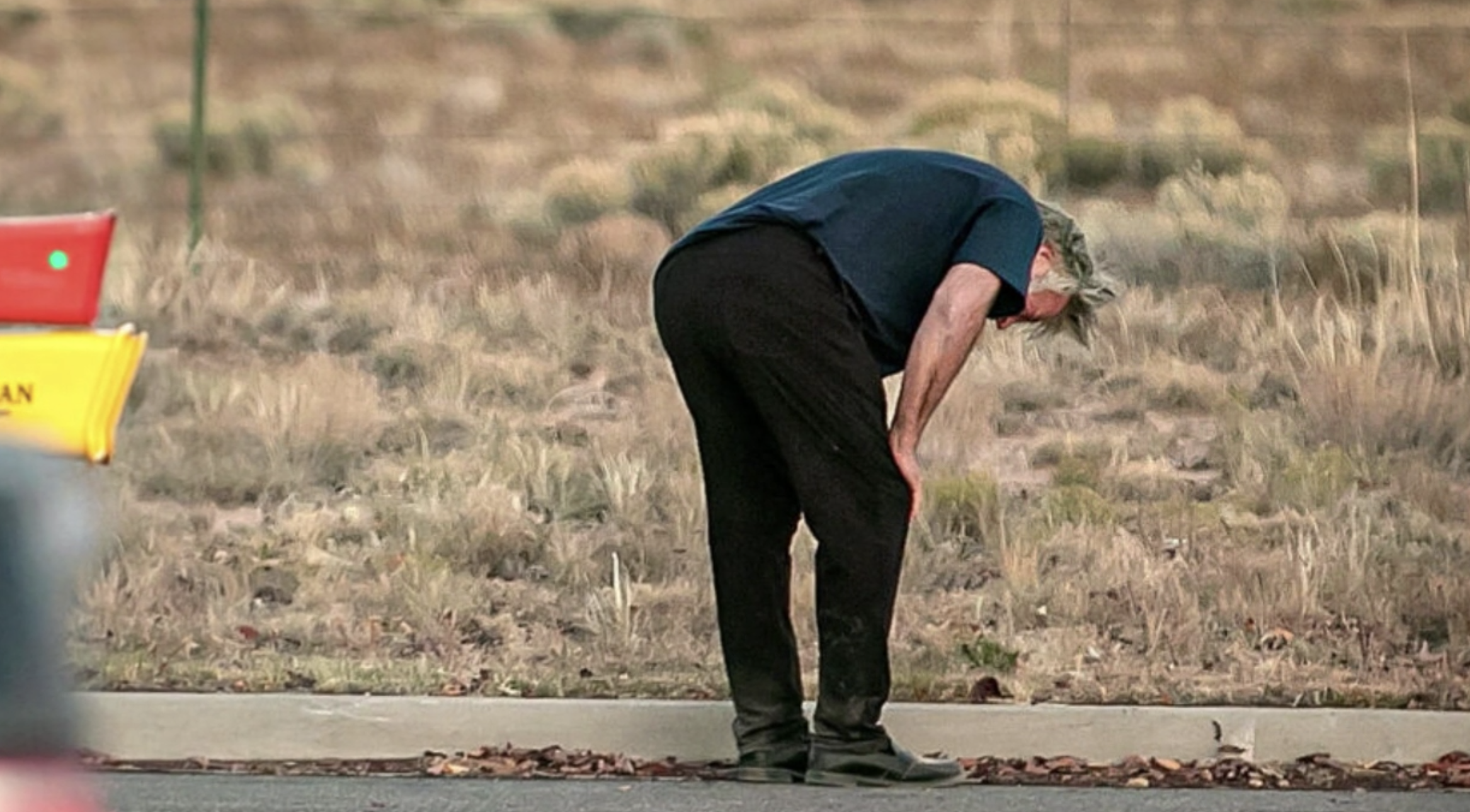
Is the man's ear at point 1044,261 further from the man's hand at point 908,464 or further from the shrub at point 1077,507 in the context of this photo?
the shrub at point 1077,507

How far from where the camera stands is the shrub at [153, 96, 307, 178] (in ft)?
54.9

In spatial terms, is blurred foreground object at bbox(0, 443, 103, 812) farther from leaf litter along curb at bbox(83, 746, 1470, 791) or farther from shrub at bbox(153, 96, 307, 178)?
shrub at bbox(153, 96, 307, 178)

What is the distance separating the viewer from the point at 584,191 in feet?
52.5

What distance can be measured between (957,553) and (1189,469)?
1.96 m

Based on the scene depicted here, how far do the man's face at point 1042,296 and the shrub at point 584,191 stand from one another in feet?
29.3

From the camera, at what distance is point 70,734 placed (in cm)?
262

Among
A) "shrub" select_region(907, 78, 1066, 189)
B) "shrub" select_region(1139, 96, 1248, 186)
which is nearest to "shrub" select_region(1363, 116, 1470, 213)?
"shrub" select_region(1139, 96, 1248, 186)

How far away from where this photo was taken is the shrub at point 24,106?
58.7 feet

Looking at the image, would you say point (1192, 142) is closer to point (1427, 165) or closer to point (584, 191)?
point (1427, 165)

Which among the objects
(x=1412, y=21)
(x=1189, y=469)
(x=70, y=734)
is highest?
(x=70, y=734)

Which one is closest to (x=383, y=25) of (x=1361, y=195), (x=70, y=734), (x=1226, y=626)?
(x=1361, y=195)

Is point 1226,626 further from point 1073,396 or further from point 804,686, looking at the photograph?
point 1073,396

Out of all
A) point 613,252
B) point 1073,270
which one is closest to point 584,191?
point 613,252

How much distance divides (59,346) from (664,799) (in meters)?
4.14
